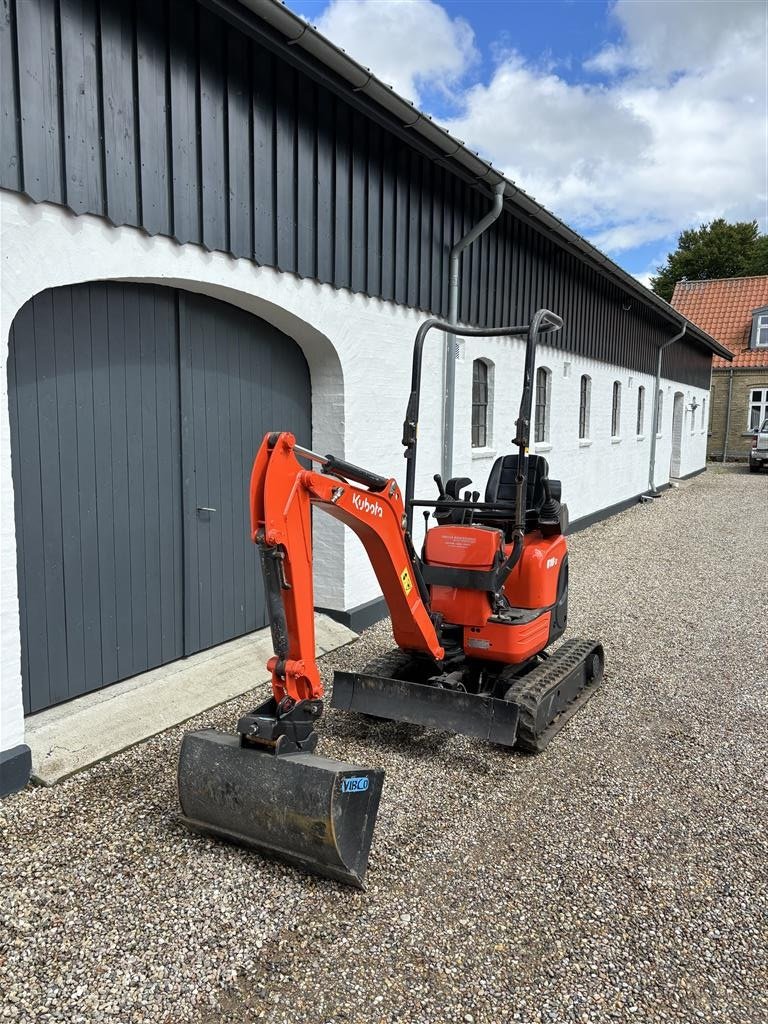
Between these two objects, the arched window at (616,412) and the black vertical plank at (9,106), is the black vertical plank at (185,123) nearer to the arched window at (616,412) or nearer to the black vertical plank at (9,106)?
the black vertical plank at (9,106)

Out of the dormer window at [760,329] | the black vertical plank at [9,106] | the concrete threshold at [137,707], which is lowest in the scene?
the concrete threshold at [137,707]

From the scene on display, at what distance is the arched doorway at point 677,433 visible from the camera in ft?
69.4

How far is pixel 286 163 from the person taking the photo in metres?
5.65

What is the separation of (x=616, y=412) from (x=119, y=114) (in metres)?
12.7

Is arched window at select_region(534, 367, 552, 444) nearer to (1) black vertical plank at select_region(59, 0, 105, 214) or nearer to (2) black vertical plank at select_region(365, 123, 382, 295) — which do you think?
(2) black vertical plank at select_region(365, 123, 382, 295)

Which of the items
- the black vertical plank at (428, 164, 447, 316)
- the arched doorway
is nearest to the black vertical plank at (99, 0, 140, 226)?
the black vertical plank at (428, 164, 447, 316)

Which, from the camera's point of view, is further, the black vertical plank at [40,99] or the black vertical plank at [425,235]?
the black vertical plank at [425,235]

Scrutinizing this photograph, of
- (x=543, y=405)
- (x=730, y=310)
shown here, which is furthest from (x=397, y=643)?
(x=730, y=310)

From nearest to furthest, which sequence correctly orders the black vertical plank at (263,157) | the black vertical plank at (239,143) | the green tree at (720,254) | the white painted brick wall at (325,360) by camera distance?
the white painted brick wall at (325,360) < the black vertical plank at (239,143) < the black vertical plank at (263,157) < the green tree at (720,254)

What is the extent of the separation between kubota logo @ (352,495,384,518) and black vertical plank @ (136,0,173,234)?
2.31 meters

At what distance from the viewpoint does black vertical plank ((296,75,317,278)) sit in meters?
5.76

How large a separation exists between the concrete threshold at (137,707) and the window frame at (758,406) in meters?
28.7

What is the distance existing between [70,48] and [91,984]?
447 centimetres

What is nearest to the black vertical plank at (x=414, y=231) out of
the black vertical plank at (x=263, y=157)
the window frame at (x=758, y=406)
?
the black vertical plank at (x=263, y=157)
